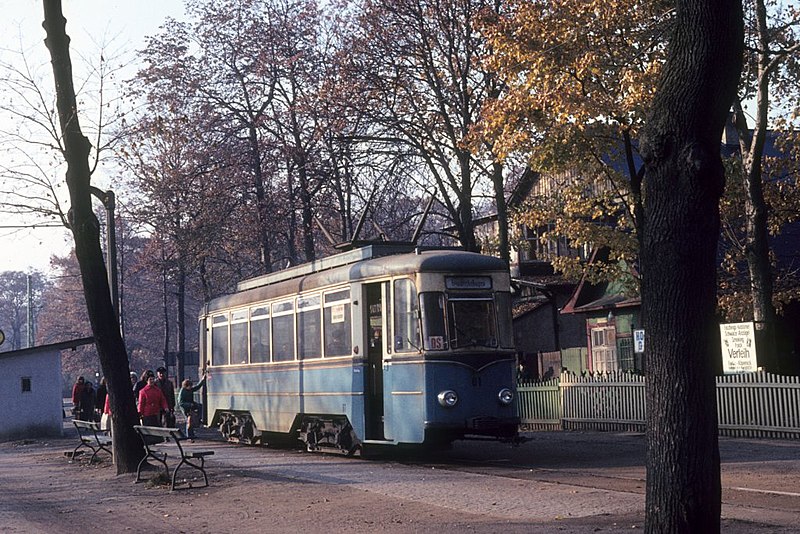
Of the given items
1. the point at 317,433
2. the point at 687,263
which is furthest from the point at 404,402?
the point at 687,263

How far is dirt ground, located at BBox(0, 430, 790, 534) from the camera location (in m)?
11.4

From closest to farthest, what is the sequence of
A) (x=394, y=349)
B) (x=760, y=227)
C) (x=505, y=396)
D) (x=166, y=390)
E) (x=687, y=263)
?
(x=687, y=263)
(x=505, y=396)
(x=394, y=349)
(x=760, y=227)
(x=166, y=390)

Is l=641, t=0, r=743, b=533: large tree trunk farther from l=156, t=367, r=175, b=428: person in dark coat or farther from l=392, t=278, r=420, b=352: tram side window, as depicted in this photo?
Answer: l=156, t=367, r=175, b=428: person in dark coat

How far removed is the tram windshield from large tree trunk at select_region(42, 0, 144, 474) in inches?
196

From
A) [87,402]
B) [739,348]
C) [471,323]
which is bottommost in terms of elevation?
[87,402]

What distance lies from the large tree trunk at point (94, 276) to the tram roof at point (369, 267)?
12.5 feet

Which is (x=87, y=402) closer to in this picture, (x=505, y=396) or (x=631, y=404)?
(x=631, y=404)

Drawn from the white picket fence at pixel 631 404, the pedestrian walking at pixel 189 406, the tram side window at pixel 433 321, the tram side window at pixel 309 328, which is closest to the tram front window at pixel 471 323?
the tram side window at pixel 433 321

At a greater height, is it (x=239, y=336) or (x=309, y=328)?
(x=239, y=336)

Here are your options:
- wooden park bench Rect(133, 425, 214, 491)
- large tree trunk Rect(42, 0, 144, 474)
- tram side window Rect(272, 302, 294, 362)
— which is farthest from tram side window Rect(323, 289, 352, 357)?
large tree trunk Rect(42, 0, 144, 474)

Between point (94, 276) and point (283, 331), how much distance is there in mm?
4487

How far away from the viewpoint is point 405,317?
18.2m

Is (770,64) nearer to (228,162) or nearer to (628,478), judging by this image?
(628,478)

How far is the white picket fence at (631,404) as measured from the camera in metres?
21.9
